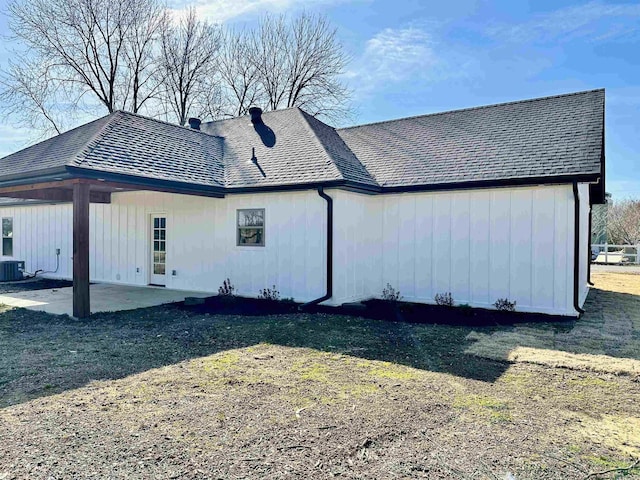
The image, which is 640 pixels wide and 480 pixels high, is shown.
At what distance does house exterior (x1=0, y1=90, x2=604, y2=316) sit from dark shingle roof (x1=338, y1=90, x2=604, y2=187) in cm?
5

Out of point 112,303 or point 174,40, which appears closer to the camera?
point 112,303

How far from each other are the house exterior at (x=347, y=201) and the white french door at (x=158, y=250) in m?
0.04

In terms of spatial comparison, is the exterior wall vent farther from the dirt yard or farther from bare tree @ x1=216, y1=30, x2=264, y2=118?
bare tree @ x1=216, y1=30, x2=264, y2=118

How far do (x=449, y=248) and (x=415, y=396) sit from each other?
5.99 meters

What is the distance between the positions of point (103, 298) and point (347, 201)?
20.7 ft

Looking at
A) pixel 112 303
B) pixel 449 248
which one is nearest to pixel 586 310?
pixel 449 248

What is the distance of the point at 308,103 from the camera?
28469mm

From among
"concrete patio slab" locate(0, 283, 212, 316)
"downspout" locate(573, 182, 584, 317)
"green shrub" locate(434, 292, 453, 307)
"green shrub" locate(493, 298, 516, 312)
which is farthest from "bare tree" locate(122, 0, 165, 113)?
"downspout" locate(573, 182, 584, 317)

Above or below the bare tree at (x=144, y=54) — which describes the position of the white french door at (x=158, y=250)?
below

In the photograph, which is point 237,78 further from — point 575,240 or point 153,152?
point 575,240

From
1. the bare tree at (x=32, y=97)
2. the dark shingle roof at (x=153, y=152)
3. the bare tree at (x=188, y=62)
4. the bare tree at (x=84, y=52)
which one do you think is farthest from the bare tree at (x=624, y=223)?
the bare tree at (x=32, y=97)

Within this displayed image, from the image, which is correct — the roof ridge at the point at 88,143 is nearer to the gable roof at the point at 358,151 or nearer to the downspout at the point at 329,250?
the gable roof at the point at 358,151

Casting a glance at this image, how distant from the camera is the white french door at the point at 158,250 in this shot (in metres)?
12.8

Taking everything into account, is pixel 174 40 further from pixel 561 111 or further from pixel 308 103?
pixel 561 111
